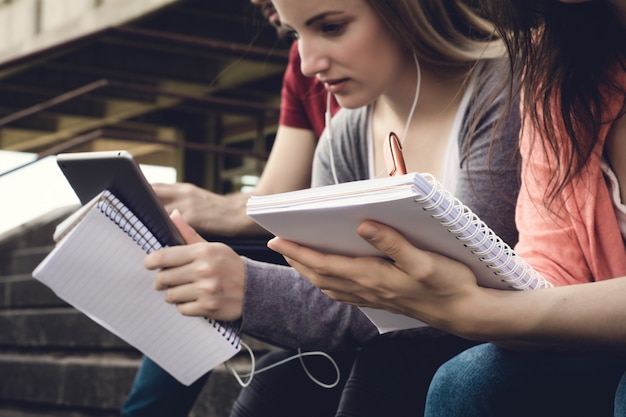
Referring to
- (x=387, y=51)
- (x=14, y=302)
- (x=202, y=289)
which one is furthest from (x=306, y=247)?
(x=14, y=302)

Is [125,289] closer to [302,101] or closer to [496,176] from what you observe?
[496,176]

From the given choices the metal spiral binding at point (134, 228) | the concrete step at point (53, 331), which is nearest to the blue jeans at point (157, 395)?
the metal spiral binding at point (134, 228)

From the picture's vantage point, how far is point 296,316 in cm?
147

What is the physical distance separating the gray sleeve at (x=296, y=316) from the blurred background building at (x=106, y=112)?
30.6 inches

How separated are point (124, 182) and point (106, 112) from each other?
8.75 meters

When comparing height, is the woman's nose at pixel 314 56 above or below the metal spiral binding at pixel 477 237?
above

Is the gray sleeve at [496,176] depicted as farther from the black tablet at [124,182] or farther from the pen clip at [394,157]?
the black tablet at [124,182]

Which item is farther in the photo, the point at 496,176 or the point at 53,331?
the point at 53,331

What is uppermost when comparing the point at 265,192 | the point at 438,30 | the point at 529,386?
the point at 438,30

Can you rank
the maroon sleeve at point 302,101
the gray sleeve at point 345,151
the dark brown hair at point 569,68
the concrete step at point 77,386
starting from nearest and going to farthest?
the dark brown hair at point 569,68 < the gray sleeve at point 345,151 < the maroon sleeve at point 302,101 < the concrete step at point 77,386

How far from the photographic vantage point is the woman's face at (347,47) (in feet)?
5.33

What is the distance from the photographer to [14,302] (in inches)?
171

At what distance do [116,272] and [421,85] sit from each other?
64 centimetres

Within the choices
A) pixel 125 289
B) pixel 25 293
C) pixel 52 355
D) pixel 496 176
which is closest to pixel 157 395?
pixel 125 289
